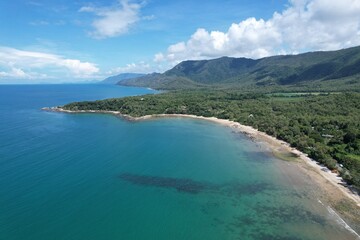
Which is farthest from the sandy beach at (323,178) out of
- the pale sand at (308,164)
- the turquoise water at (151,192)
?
the turquoise water at (151,192)

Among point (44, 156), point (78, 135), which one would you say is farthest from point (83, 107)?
point (44, 156)

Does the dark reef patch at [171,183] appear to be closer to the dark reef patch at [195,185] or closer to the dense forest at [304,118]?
the dark reef patch at [195,185]

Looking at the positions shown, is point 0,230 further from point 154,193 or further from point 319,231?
point 319,231

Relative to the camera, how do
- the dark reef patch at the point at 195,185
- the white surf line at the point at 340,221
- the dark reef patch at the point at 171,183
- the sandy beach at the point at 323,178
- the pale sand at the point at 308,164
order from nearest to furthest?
the white surf line at the point at 340,221
the sandy beach at the point at 323,178
the pale sand at the point at 308,164
the dark reef patch at the point at 195,185
the dark reef patch at the point at 171,183

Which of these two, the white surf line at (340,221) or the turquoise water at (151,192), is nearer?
the white surf line at (340,221)

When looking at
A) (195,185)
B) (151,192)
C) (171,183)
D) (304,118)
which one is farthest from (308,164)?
(304,118)

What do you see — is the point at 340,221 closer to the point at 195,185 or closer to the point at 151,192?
the point at 195,185
